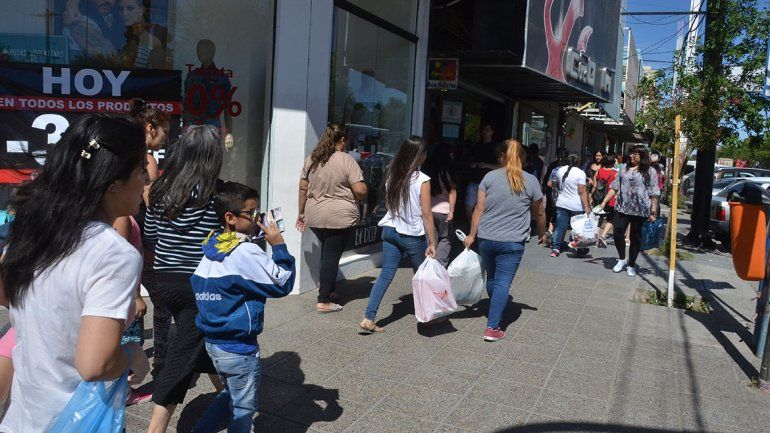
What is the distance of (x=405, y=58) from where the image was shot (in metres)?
8.63

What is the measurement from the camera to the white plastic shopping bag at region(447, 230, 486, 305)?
18.8 feet

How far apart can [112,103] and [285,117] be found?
1593 millimetres

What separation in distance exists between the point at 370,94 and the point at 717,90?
6.04 meters

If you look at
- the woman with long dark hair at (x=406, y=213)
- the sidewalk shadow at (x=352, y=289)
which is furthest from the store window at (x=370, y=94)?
the woman with long dark hair at (x=406, y=213)

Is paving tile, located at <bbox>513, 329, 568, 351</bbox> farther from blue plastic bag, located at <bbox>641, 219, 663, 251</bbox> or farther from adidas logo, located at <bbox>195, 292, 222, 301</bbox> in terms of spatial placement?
blue plastic bag, located at <bbox>641, 219, 663, 251</bbox>

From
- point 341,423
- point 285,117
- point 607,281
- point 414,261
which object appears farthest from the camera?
point 607,281

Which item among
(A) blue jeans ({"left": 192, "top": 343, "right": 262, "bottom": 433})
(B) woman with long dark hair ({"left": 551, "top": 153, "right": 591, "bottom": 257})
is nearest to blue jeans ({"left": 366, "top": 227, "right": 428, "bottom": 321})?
(A) blue jeans ({"left": 192, "top": 343, "right": 262, "bottom": 433})

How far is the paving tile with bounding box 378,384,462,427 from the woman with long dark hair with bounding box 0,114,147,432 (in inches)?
98.9

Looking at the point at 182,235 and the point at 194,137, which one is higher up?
the point at 194,137

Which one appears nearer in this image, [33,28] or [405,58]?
[33,28]

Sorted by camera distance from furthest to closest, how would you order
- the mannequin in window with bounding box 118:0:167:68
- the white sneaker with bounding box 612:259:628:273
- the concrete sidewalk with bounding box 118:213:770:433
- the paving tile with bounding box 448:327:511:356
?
the white sneaker with bounding box 612:259:628:273
the mannequin in window with bounding box 118:0:167:68
the paving tile with bounding box 448:327:511:356
the concrete sidewalk with bounding box 118:213:770:433

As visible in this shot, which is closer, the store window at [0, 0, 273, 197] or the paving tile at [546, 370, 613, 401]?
the paving tile at [546, 370, 613, 401]

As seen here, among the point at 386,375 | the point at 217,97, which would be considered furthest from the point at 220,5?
the point at 386,375

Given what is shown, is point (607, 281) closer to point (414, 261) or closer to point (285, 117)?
point (414, 261)
